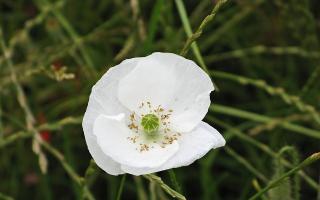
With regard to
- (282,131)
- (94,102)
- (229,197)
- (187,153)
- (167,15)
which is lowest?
(229,197)

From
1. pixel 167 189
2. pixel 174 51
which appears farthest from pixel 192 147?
pixel 174 51

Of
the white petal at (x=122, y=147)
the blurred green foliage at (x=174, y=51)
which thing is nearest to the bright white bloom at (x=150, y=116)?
the white petal at (x=122, y=147)

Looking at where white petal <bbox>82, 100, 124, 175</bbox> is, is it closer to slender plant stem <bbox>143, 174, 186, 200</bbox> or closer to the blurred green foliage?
slender plant stem <bbox>143, 174, 186, 200</bbox>

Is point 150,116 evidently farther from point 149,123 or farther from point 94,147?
point 94,147

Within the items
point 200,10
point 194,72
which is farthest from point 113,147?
point 200,10

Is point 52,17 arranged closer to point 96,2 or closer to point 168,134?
point 96,2

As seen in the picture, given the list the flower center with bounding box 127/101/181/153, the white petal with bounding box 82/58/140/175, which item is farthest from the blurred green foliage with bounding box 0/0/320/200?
the white petal with bounding box 82/58/140/175

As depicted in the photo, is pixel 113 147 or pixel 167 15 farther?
pixel 167 15
